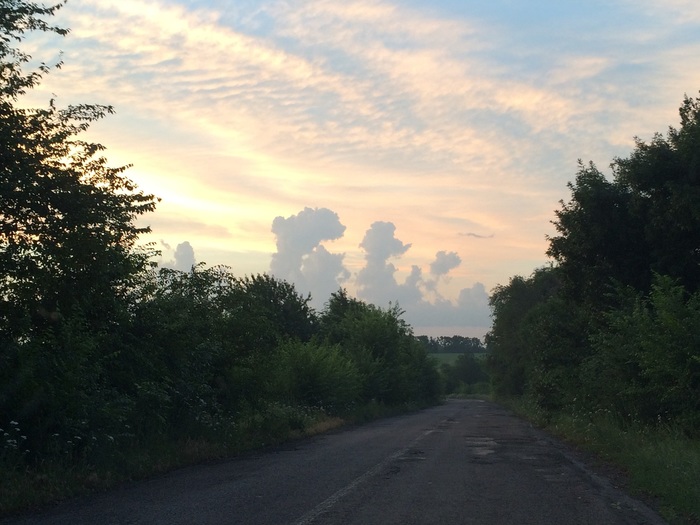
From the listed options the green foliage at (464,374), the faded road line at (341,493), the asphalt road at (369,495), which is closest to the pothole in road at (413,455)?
the asphalt road at (369,495)

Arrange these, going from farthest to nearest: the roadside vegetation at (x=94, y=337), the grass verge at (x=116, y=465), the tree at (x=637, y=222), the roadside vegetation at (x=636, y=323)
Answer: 1. the tree at (x=637, y=222)
2. the roadside vegetation at (x=636, y=323)
3. the roadside vegetation at (x=94, y=337)
4. the grass verge at (x=116, y=465)

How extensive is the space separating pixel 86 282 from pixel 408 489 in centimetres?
778

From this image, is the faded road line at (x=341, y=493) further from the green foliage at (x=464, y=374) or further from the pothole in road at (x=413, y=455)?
the green foliage at (x=464, y=374)

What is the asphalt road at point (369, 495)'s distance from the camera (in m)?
8.65

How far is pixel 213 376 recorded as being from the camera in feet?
64.3

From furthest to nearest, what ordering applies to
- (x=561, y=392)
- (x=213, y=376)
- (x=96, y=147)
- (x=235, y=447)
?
(x=561, y=392)
(x=213, y=376)
(x=235, y=447)
(x=96, y=147)

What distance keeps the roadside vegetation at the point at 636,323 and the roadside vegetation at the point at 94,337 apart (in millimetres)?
9467

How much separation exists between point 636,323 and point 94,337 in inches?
575

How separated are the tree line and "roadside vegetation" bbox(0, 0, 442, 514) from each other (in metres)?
10.8

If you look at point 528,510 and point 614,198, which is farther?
point 614,198

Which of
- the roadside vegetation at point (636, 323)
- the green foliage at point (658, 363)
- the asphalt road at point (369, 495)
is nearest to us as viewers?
the asphalt road at point (369, 495)

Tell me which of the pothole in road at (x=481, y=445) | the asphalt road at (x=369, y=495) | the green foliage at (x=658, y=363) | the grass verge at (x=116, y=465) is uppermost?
the green foliage at (x=658, y=363)

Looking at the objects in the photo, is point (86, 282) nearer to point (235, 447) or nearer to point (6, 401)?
point (6, 401)

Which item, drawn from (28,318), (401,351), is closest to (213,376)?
(28,318)
